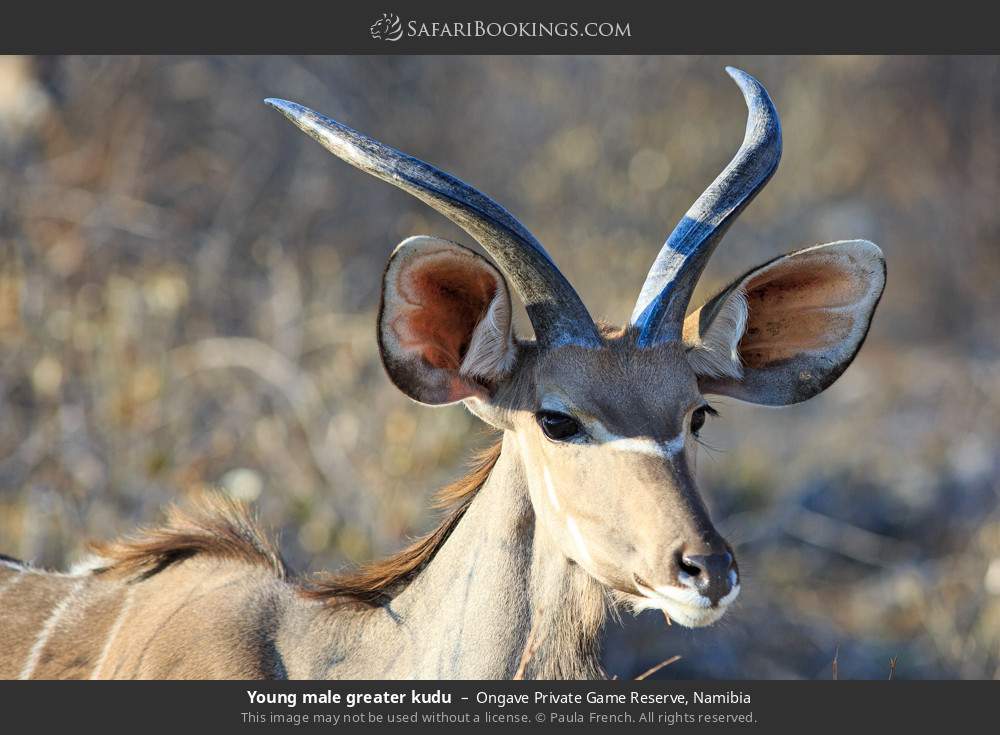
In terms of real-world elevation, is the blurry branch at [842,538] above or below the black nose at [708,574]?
below

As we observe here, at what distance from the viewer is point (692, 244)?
10.7ft

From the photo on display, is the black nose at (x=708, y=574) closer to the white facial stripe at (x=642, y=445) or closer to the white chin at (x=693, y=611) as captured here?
the white chin at (x=693, y=611)

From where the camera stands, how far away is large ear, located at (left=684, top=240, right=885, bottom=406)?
335 cm

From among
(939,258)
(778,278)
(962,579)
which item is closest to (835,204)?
(939,258)

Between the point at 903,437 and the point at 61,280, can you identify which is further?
the point at 903,437

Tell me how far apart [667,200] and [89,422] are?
579 centimetres

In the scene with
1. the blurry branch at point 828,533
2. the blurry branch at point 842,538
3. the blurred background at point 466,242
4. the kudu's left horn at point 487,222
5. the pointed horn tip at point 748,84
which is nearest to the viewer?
the kudu's left horn at point 487,222

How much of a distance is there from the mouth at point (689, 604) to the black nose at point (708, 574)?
13 millimetres

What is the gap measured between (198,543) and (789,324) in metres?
1.75

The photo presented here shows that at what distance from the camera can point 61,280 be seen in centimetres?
786

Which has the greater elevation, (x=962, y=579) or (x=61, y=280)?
(x=61, y=280)

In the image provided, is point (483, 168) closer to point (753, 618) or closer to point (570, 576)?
point (753, 618)

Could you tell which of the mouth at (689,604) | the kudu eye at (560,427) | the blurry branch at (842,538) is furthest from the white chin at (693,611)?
the blurry branch at (842,538)

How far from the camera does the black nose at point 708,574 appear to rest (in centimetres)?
277
